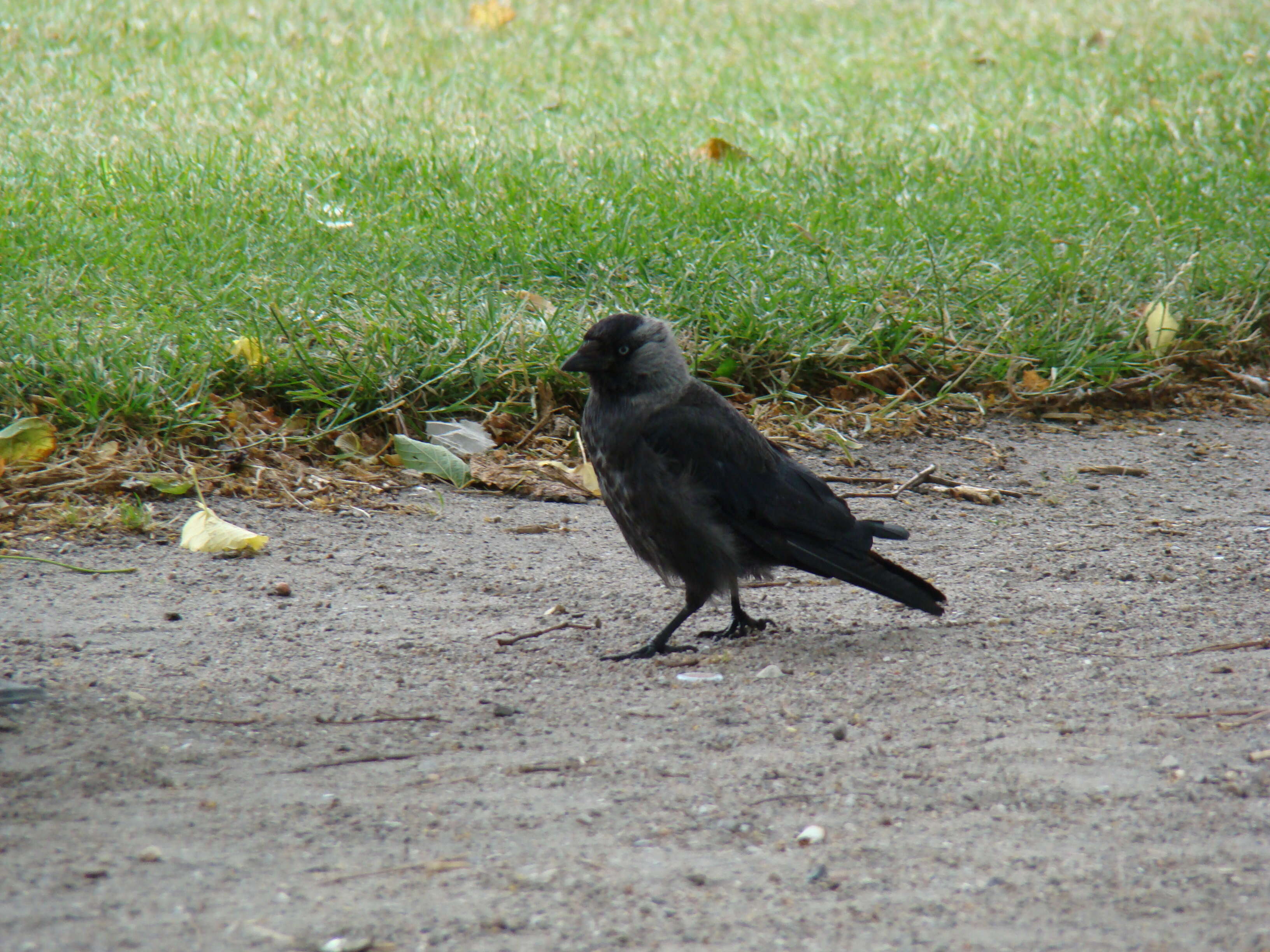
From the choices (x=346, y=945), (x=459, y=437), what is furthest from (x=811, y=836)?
(x=459, y=437)

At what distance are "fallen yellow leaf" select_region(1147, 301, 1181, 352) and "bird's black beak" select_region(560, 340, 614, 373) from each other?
3152 millimetres

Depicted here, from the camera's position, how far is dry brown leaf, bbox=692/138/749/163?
303 inches

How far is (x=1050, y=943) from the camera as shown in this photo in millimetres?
2209

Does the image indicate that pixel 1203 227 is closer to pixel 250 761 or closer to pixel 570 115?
pixel 570 115

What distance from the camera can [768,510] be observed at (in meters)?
3.76

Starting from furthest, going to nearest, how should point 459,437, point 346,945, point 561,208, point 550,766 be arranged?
point 561,208, point 459,437, point 550,766, point 346,945

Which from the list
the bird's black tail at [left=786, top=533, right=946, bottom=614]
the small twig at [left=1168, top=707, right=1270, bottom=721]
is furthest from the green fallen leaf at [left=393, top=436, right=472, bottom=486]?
the small twig at [left=1168, top=707, right=1270, bottom=721]

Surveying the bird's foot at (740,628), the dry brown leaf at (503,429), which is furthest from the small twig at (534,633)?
the dry brown leaf at (503,429)

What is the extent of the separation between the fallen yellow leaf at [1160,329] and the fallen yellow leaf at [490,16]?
264 inches

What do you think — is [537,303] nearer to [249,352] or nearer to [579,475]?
[579,475]

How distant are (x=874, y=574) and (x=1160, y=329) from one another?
2968mm

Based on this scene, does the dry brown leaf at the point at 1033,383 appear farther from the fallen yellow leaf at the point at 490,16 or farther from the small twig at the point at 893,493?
the fallen yellow leaf at the point at 490,16

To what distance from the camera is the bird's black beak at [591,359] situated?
385 cm

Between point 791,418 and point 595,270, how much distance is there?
121cm
